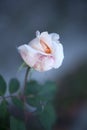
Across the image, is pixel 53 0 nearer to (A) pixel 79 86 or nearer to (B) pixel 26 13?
(B) pixel 26 13

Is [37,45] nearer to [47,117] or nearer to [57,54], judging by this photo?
[57,54]

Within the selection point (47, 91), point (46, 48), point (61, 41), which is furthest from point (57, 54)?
point (61, 41)

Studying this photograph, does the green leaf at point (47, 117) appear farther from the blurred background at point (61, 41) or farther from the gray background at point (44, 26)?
the gray background at point (44, 26)

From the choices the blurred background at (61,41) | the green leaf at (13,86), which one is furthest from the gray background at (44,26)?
the green leaf at (13,86)

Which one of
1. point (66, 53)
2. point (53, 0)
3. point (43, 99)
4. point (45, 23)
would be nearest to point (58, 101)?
point (66, 53)

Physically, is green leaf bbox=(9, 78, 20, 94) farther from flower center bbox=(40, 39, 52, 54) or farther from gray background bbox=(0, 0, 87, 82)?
gray background bbox=(0, 0, 87, 82)

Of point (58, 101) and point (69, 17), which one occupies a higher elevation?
point (69, 17)
